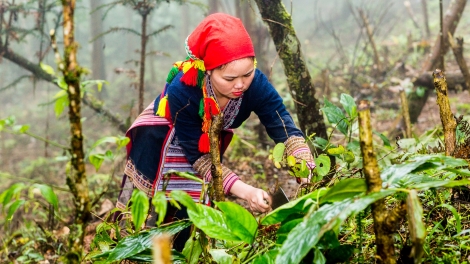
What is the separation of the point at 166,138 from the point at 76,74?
1594 millimetres

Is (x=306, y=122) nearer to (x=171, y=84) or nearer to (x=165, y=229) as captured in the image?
(x=171, y=84)

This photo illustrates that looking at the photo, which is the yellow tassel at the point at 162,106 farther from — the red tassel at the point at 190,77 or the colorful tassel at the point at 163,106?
the red tassel at the point at 190,77

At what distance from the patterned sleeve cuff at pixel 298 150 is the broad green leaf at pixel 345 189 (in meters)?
1.03

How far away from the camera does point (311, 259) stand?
124cm

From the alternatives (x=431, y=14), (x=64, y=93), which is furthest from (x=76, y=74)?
(x=431, y=14)

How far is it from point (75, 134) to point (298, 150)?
1462 millimetres

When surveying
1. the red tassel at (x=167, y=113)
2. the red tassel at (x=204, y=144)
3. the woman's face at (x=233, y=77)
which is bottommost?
the red tassel at (x=204, y=144)

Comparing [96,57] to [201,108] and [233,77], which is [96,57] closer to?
[201,108]

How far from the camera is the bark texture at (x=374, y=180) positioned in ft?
3.36


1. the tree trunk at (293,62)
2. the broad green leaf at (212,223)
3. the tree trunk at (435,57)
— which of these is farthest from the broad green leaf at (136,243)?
the tree trunk at (435,57)

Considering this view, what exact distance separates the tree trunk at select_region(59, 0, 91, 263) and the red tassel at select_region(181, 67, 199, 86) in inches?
49.5

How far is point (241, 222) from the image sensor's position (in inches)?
51.8

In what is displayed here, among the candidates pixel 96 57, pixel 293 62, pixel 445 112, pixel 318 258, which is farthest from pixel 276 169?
pixel 96 57

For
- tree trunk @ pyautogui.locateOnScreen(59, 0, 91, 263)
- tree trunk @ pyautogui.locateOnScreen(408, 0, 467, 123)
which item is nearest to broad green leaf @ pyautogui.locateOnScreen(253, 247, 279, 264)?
tree trunk @ pyautogui.locateOnScreen(59, 0, 91, 263)
